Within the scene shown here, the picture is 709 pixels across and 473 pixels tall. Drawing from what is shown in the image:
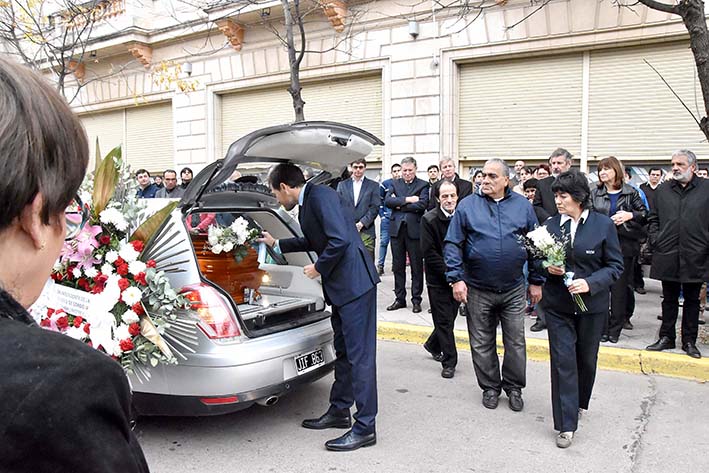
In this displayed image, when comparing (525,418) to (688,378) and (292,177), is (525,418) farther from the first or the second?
(292,177)

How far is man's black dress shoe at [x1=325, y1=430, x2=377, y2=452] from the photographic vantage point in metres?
4.04

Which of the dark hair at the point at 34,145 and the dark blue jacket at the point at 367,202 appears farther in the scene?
the dark blue jacket at the point at 367,202

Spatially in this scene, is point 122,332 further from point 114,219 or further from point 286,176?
point 286,176

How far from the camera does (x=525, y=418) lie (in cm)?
466

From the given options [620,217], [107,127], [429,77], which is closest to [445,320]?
[620,217]

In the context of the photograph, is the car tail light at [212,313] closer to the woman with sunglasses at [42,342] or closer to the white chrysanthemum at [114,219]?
the white chrysanthemum at [114,219]

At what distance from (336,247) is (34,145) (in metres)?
3.21

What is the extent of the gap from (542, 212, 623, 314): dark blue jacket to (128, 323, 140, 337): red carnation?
2823 mm

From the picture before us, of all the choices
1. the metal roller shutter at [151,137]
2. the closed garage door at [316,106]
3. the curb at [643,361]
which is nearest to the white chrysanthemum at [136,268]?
the curb at [643,361]

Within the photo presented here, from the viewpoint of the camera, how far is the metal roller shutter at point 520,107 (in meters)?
10.7

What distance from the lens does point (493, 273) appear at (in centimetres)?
478

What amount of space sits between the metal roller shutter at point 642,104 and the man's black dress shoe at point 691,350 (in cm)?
508

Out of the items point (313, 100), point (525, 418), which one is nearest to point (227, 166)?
point (525, 418)

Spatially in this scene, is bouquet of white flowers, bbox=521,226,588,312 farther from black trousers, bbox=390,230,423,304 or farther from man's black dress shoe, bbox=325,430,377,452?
black trousers, bbox=390,230,423,304
